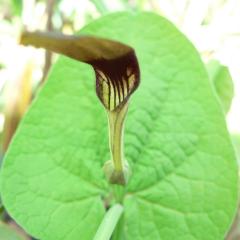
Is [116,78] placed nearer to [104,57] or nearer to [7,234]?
Answer: [104,57]

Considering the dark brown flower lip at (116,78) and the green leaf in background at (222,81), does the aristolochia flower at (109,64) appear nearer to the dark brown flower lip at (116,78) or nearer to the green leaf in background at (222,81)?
the dark brown flower lip at (116,78)

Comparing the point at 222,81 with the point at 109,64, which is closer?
the point at 109,64

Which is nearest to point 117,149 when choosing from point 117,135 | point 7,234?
point 117,135

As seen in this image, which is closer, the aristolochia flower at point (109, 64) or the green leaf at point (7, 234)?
the aristolochia flower at point (109, 64)

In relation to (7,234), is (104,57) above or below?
above

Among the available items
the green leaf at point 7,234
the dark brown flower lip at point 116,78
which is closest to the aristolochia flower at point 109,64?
the dark brown flower lip at point 116,78

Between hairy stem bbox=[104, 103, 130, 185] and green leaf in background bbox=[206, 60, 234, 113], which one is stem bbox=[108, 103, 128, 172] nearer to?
hairy stem bbox=[104, 103, 130, 185]

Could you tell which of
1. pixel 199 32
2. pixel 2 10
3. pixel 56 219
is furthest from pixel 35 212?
pixel 2 10
